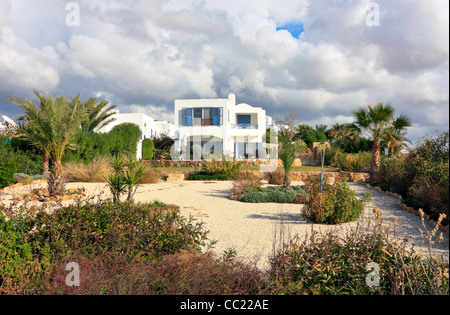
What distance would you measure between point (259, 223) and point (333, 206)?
1650 millimetres

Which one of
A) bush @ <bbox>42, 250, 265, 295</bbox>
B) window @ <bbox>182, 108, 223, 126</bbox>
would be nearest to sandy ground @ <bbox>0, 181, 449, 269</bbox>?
bush @ <bbox>42, 250, 265, 295</bbox>

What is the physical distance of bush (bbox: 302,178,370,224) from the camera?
7605 millimetres

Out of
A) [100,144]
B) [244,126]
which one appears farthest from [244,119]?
[100,144]

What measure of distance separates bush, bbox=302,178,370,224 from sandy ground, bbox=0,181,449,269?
212mm

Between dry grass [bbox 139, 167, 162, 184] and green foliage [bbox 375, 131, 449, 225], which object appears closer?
green foliage [bbox 375, 131, 449, 225]

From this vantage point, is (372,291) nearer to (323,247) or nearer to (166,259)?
(323,247)

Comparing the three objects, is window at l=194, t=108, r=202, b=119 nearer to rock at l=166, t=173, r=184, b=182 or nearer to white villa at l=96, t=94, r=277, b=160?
white villa at l=96, t=94, r=277, b=160

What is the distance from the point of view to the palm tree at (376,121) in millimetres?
17266

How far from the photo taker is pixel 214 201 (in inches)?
441

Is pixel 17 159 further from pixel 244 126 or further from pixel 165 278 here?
pixel 244 126

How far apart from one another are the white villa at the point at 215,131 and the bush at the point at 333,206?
22.0 m

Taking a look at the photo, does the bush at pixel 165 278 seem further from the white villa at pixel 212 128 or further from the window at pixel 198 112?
the window at pixel 198 112
